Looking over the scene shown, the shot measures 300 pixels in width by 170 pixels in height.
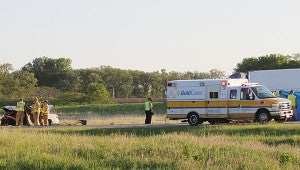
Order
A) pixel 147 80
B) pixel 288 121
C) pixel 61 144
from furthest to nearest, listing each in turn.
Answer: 1. pixel 147 80
2. pixel 288 121
3. pixel 61 144

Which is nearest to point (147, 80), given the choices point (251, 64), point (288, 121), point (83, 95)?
point (251, 64)

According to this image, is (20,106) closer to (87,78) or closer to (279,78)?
(279,78)

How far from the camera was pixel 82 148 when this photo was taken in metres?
18.0

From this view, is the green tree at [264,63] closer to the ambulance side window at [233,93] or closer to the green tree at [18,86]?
the green tree at [18,86]

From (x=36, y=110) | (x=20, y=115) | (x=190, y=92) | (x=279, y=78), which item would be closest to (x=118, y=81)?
(x=279, y=78)

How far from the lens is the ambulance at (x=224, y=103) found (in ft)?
102

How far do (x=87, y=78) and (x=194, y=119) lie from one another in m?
92.1

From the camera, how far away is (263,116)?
3125cm

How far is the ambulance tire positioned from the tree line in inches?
2673

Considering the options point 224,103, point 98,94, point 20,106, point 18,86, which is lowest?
point 20,106

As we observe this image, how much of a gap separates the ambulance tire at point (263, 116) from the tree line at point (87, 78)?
2673 inches

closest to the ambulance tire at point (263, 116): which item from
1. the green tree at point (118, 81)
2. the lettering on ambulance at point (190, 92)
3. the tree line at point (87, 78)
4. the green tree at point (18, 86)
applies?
the lettering on ambulance at point (190, 92)

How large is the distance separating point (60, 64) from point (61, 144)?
367ft

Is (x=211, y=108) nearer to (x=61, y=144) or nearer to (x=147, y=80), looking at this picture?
(x=61, y=144)
